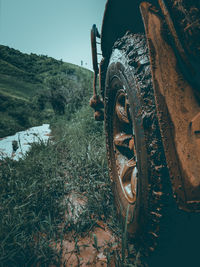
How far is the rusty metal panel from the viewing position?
508 mm

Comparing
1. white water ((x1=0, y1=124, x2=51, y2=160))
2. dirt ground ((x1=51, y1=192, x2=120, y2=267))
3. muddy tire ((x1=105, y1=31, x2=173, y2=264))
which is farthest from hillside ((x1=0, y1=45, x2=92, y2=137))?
muddy tire ((x1=105, y1=31, x2=173, y2=264))

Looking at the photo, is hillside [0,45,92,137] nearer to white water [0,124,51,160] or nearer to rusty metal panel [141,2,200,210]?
white water [0,124,51,160]

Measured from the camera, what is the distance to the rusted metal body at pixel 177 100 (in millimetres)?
511

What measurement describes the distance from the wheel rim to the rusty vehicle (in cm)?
8

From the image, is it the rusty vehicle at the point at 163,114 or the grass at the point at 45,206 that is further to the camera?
the grass at the point at 45,206

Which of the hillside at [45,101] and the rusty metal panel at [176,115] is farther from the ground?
the hillside at [45,101]

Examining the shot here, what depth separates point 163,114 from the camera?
1.83 ft

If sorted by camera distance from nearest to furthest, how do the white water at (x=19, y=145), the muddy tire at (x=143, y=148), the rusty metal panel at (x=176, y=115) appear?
the rusty metal panel at (x=176, y=115), the muddy tire at (x=143, y=148), the white water at (x=19, y=145)

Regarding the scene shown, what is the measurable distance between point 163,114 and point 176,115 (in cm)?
4

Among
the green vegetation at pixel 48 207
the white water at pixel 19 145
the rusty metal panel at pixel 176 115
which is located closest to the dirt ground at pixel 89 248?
the green vegetation at pixel 48 207

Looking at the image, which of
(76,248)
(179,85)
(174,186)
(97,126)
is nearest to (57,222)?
(76,248)

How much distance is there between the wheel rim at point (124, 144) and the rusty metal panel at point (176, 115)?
416mm

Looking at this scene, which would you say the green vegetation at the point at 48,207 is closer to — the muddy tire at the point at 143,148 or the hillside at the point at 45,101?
the muddy tire at the point at 143,148

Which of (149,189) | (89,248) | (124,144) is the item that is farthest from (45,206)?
(149,189)
